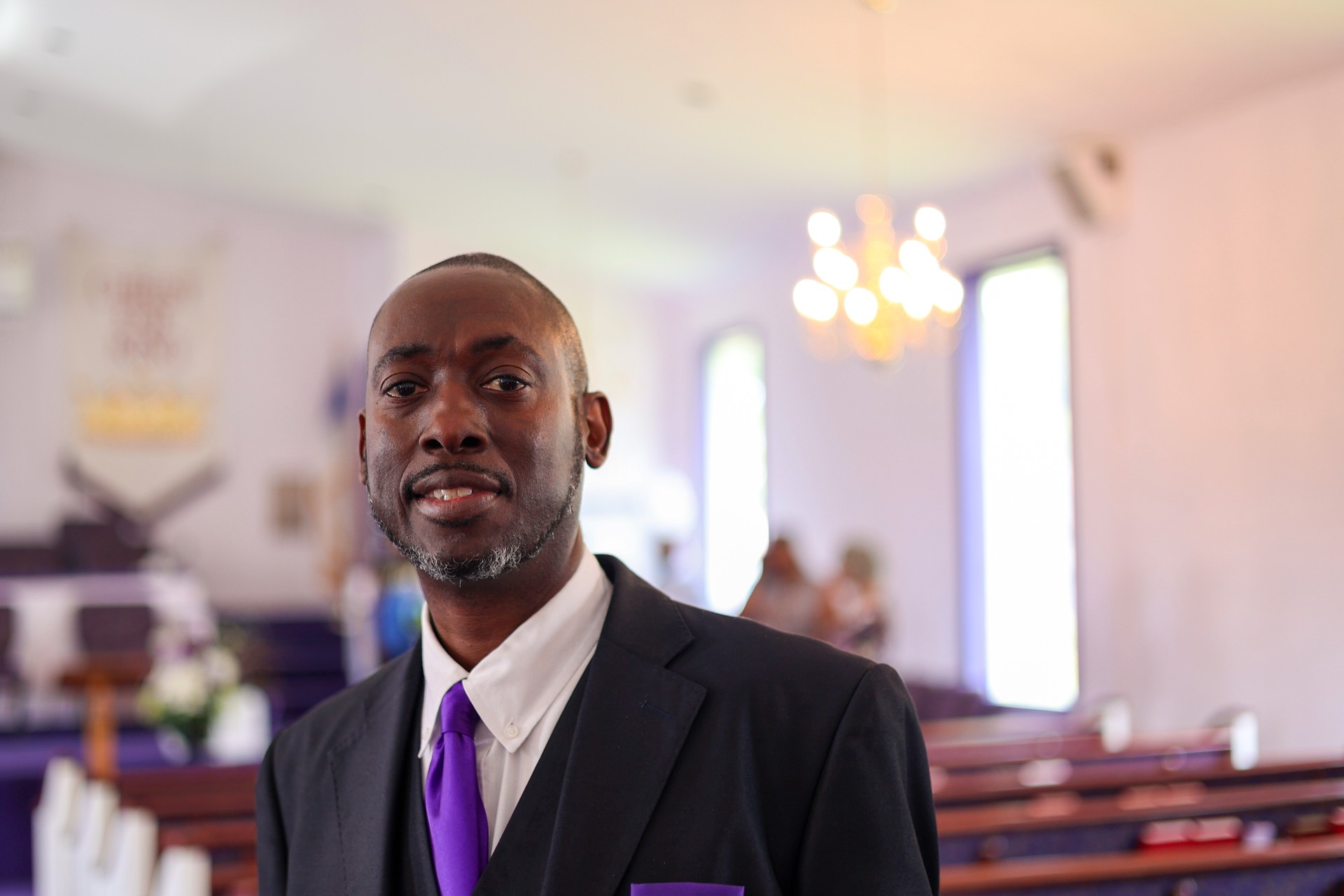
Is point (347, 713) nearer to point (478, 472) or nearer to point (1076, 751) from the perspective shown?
point (478, 472)

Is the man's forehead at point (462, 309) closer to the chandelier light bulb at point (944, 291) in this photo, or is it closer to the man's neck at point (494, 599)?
the man's neck at point (494, 599)

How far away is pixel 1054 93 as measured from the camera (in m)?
6.20

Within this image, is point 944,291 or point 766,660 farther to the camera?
point 944,291

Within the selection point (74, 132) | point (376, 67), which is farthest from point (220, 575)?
point (376, 67)

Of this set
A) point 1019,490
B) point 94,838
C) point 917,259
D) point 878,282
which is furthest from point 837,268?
point 94,838

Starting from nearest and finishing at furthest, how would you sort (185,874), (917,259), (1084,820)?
1. (185,874)
2. (1084,820)
3. (917,259)

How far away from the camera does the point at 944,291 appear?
5.72 metres

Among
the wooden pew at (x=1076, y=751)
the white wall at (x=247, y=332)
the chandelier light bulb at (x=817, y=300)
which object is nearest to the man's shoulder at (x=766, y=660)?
the wooden pew at (x=1076, y=751)

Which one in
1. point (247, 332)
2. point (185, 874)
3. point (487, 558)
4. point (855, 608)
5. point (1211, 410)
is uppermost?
point (247, 332)

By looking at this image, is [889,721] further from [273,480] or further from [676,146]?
[273,480]

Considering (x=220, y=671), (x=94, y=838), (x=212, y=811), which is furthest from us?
(x=220, y=671)

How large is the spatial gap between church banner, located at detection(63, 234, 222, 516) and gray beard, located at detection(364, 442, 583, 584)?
1257 cm

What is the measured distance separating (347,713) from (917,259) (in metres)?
4.70

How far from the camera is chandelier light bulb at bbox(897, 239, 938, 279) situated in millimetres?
5723
